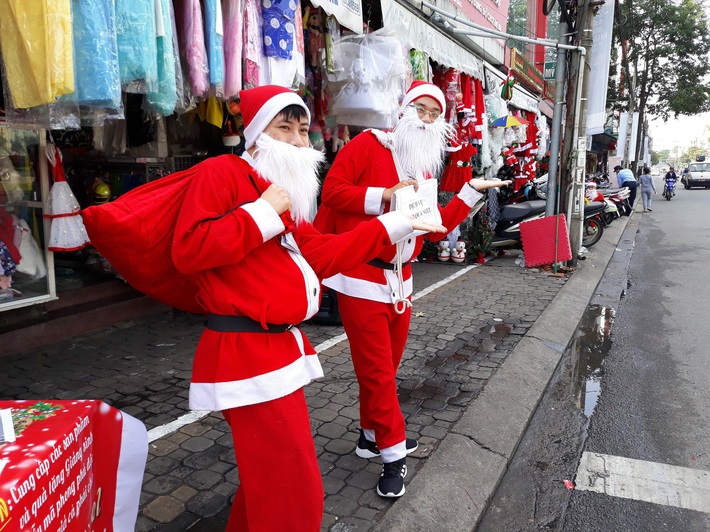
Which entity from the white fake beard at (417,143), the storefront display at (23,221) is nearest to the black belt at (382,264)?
the white fake beard at (417,143)

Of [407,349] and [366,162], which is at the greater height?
[366,162]

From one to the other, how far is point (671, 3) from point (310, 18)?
31.2m

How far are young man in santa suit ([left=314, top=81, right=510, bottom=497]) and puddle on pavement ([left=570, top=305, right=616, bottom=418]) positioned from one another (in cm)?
198

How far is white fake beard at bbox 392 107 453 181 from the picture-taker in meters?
2.70

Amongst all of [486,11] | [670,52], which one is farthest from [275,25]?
[670,52]

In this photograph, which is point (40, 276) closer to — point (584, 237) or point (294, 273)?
point (294, 273)

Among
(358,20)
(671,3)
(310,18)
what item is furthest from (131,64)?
(671,3)

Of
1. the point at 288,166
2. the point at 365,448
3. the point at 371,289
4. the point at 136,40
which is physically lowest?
the point at 365,448

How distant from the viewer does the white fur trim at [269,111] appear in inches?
70.0

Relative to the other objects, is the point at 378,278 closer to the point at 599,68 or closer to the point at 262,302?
the point at 262,302

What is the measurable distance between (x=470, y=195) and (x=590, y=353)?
3.25m

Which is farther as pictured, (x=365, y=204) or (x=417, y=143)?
(x=417, y=143)

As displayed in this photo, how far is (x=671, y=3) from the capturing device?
28.2m

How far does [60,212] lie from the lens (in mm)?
4496
